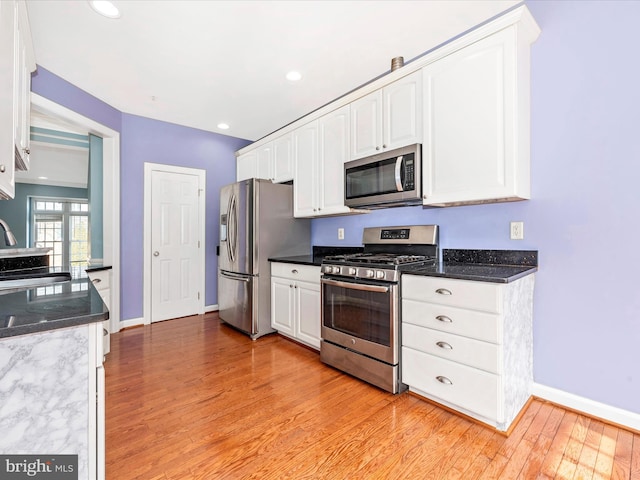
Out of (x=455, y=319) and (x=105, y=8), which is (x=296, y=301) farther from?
(x=105, y=8)

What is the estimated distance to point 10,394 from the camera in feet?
2.88

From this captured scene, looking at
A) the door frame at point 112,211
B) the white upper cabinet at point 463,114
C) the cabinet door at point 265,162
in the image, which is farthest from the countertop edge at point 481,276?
the door frame at point 112,211

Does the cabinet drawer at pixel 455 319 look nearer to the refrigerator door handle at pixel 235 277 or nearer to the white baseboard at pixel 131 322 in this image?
the refrigerator door handle at pixel 235 277

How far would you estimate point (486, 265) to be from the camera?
228 centimetres

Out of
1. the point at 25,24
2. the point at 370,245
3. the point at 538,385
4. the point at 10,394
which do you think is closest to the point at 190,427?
the point at 10,394

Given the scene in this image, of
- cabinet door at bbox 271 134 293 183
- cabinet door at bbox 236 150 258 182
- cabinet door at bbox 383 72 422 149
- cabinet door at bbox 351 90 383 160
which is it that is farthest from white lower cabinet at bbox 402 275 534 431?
cabinet door at bbox 236 150 258 182

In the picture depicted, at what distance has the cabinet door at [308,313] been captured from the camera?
2953 millimetres

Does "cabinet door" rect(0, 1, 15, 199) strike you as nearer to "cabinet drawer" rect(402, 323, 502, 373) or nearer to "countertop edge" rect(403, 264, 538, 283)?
"countertop edge" rect(403, 264, 538, 283)

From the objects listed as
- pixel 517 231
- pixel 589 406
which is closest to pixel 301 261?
pixel 517 231

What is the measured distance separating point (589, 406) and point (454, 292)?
109 centimetres

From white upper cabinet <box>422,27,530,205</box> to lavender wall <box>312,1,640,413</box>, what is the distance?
17 cm

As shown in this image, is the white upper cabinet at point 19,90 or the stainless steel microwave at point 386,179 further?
the stainless steel microwave at point 386,179

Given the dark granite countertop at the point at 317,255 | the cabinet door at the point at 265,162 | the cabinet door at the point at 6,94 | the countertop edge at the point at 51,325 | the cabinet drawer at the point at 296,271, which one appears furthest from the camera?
the cabinet door at the point at 265,162

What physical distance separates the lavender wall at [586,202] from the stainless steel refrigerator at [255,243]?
2.22 m
